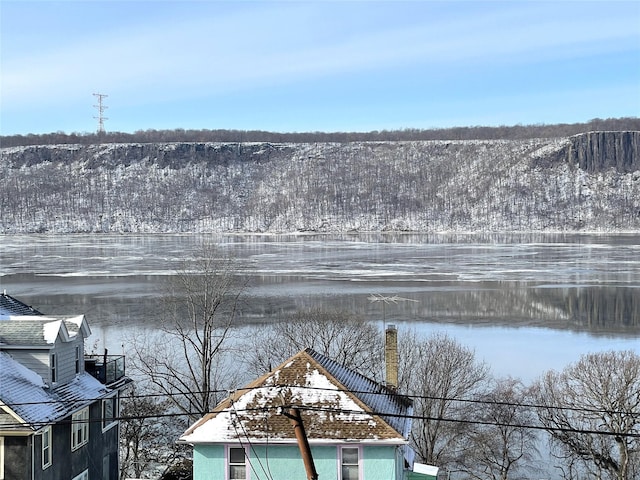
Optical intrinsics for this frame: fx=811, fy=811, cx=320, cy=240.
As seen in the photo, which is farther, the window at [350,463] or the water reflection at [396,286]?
the water reflection at [396,286]

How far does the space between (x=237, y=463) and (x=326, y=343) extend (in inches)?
568

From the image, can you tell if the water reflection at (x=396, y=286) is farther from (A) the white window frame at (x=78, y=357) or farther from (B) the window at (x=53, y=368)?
(B) the window at (x=53, y=368)

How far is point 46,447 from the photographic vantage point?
49.9 ft

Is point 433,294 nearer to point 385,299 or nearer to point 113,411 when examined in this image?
point 385,299

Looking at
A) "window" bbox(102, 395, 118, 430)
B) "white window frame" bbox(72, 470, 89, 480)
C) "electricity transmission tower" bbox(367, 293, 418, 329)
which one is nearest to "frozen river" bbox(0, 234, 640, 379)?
"electricity transmission tower" bbox(367, 293, 418, 329)

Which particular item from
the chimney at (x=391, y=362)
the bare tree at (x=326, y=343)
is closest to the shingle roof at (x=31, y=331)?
the chimney at (x=391, y=362)

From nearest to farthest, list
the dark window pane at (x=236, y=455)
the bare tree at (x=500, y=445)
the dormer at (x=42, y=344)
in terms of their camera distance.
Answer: the dark window pane at (x=236, y=455) < the dormer at (x=42, y=344) < the bare tree at (x=500, y=445)

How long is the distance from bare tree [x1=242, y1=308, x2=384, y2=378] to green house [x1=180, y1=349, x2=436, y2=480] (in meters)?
10.5

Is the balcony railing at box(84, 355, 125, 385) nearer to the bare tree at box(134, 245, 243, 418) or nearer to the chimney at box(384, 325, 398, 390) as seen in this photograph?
the bare tree at box(134, 245, 243, 418)

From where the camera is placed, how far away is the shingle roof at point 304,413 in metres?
14.0

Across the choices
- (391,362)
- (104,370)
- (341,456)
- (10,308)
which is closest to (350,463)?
(341,456)

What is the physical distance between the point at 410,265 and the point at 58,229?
122297 millimetres

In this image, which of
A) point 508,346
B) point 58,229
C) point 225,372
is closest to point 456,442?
point 225,372

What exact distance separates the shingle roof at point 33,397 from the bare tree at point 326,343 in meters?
9.87
